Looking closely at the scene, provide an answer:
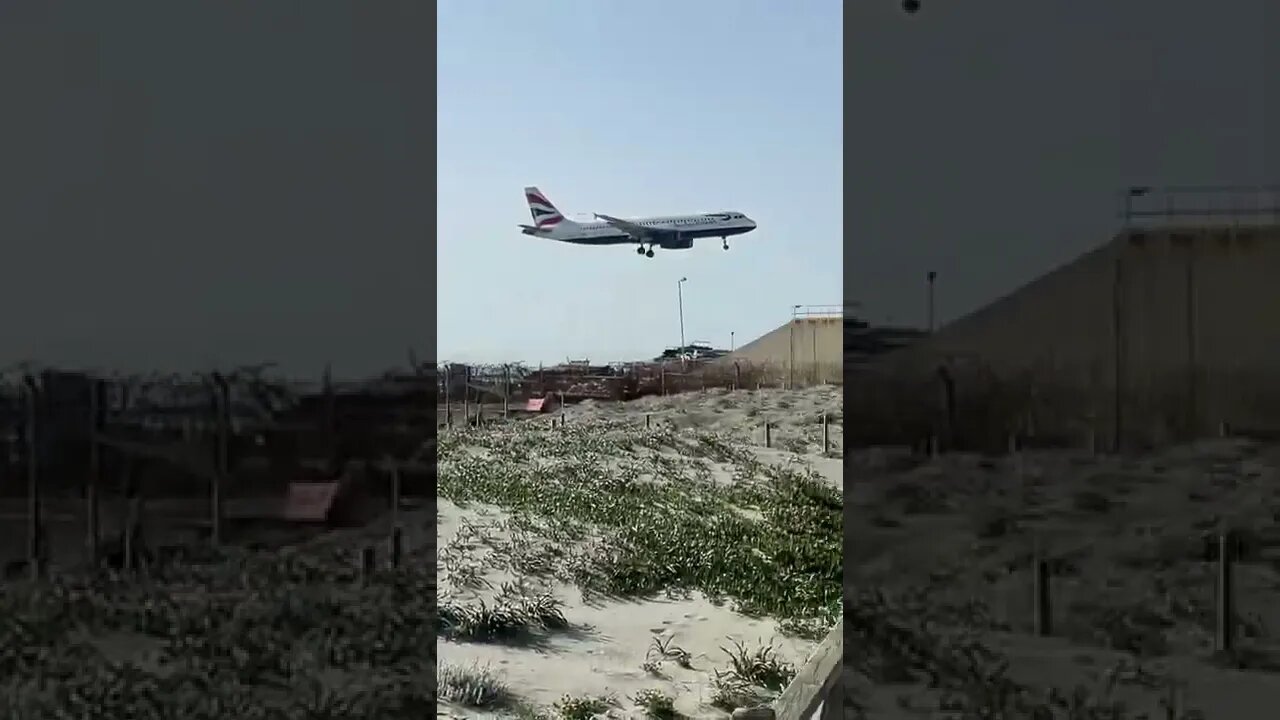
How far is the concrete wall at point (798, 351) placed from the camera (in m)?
3.99

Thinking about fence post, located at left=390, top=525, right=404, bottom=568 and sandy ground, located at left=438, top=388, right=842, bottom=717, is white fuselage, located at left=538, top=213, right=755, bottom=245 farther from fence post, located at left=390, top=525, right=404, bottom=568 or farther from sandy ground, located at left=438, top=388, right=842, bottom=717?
fence post, located at left=390, top=525, right=404, bottom=568

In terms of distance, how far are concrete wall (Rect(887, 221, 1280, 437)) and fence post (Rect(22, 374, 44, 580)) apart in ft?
5.00

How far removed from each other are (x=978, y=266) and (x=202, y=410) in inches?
54.5

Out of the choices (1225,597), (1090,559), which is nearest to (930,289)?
(1090,559)

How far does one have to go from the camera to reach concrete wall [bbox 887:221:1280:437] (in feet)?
4.98

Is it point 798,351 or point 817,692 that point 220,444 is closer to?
point 817,692

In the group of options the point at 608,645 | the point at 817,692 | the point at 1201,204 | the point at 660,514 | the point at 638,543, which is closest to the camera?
the point at 1201,204

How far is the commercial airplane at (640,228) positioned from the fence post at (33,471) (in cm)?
147

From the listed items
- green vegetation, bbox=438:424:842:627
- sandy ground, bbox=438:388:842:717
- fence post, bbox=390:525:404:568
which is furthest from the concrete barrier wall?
green vegetation, bbox=438:424:842:627

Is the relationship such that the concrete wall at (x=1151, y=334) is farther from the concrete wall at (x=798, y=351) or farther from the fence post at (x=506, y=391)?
the fence post at (x=506, y=391)

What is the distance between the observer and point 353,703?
68.2 inches

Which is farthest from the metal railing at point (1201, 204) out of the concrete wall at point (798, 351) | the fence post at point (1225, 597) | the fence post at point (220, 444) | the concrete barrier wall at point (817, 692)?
the concrete wall at point (798, 351)

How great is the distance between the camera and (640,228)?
5367 millimetres

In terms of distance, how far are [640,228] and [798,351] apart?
116 centimetres
